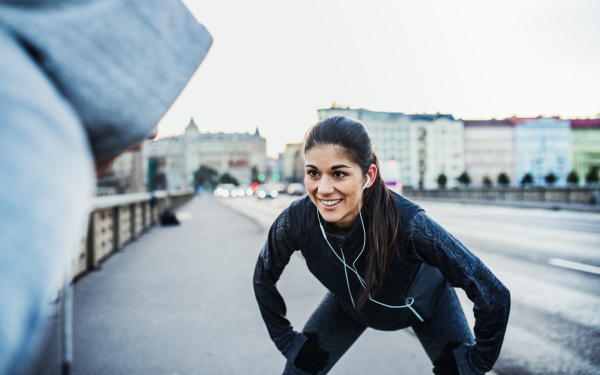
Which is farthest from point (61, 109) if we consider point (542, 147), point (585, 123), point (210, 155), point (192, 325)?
point (210, 155)

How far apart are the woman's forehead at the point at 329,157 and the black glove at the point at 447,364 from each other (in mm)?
1012

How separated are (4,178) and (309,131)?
68.3 inches

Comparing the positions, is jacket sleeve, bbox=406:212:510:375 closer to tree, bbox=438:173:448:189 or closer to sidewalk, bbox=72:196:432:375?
sidewalk, bbox=72:196:432:375

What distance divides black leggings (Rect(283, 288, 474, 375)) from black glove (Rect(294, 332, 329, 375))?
0.06 meters

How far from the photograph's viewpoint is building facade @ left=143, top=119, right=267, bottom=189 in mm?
150125

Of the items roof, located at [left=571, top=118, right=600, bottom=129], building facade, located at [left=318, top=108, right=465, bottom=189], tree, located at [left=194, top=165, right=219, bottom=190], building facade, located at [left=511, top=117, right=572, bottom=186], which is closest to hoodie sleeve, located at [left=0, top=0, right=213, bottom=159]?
building facade, located at [left=318, top=108, right=465, bottom=189]

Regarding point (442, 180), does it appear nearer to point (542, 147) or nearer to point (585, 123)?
point (542, 147)

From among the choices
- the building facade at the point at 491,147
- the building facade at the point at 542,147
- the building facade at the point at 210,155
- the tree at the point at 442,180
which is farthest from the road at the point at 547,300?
the building facade at the point at 210,155

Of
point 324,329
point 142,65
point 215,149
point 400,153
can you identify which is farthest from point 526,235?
point 215,149

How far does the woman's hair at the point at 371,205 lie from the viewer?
1854mm

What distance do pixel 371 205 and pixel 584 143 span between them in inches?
4111

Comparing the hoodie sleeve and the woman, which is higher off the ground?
the hoodie sleeve

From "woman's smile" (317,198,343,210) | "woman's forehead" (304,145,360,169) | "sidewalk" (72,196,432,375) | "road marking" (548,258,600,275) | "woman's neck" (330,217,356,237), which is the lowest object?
"sidewalk" (72,196,432,375)

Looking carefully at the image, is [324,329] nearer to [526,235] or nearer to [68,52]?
[68,52]
